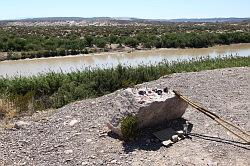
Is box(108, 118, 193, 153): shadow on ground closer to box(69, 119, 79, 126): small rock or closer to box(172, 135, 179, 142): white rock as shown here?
box(172, 135, 179, 142): white rock

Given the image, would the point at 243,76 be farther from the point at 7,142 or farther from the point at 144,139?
the point at 7,142

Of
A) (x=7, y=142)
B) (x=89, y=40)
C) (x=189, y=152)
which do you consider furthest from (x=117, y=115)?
(x=89, y=40)

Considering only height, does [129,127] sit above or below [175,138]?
above

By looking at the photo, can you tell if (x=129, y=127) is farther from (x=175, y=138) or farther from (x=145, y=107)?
(x=175, y=138)

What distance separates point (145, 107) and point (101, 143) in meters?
1.24

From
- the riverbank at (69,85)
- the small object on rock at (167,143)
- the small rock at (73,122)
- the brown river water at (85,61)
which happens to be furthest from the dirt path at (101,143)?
the brown river water at (85,61)

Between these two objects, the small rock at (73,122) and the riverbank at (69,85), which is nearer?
the small rock at (73,122)

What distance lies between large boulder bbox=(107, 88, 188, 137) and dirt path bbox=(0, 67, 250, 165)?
1.23ft

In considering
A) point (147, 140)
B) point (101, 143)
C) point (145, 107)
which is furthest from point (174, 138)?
point (101, 143)

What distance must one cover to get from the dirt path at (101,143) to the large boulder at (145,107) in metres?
0.37

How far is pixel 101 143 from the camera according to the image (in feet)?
32.0

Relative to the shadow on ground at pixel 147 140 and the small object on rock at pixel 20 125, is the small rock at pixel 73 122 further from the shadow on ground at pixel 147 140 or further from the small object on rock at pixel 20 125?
the shadow on ground at pixel 147 140

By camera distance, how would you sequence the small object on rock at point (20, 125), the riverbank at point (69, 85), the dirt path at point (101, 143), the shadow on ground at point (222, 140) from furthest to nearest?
1. the riverbank at point (69, 85)
2. the small object on rock at point (20, 125)
3. the shadow on ground at point (222, 140)
4. the dirt path at point (101, 143)

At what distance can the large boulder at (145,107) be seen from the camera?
384 inches
